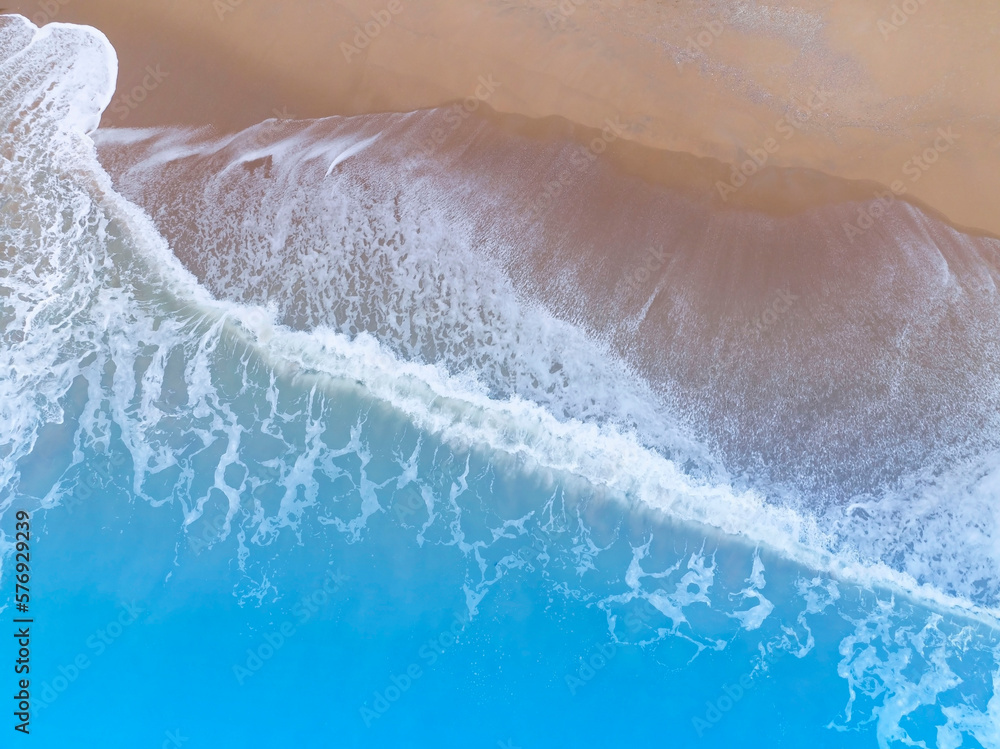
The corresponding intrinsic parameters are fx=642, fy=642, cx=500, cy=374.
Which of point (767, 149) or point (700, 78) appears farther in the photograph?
point (700, 78)

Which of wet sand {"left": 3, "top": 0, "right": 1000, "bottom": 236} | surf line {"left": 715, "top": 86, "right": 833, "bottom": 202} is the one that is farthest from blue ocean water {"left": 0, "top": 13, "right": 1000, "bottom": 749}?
surf line {"left": 715, "top": 86, "right": 833, "bottom": 202}

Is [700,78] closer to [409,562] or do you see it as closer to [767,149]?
[767,149]

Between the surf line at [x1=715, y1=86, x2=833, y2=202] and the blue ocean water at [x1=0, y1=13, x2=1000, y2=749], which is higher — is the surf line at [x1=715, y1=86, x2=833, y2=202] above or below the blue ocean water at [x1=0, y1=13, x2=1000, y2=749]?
above

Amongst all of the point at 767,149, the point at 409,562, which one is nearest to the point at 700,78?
the point at 767,149

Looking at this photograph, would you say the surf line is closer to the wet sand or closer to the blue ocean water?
the wet sand

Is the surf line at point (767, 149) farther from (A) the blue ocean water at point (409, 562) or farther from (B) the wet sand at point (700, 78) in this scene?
(A) the blue ocean water at point (409, 562)
